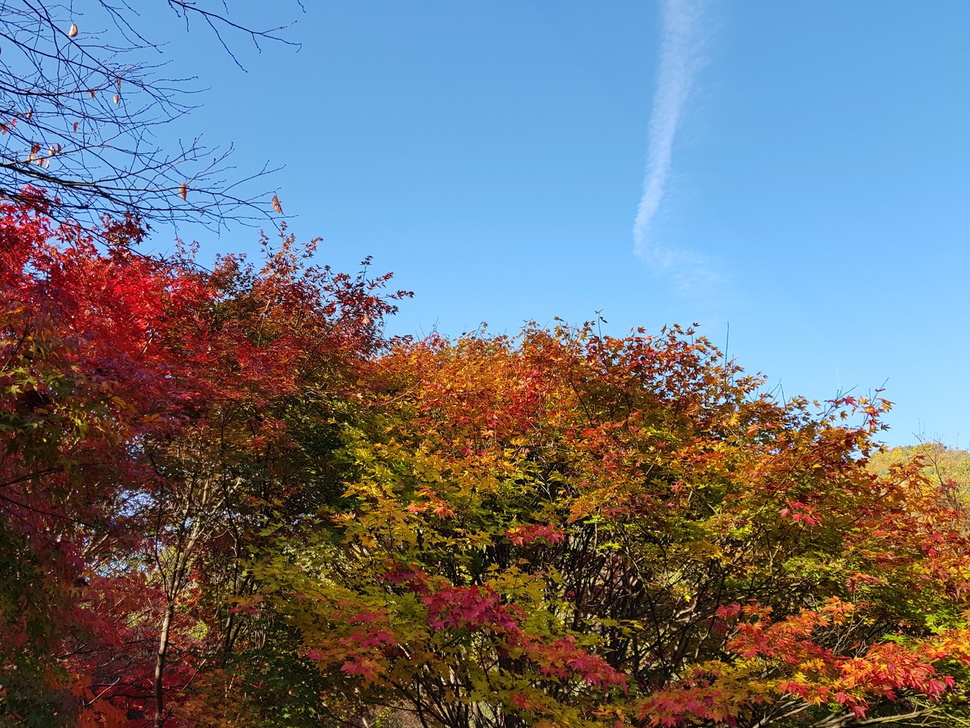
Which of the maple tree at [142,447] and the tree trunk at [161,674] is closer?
the maple tree at [142,447]

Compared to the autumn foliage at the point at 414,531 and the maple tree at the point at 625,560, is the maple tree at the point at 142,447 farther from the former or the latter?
the maple tree at the point at 625,560

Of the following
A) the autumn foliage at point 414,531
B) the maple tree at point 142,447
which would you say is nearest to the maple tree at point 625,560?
the autumn foliage at point 414,531

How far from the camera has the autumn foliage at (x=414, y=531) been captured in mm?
6652

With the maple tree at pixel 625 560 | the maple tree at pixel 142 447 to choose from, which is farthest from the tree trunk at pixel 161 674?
the maple tree at pixel 625 560

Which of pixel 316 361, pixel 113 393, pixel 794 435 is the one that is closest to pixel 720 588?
pixel 794 435

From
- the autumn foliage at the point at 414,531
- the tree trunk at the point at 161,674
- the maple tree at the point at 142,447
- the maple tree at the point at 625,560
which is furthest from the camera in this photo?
the tree trunk at the point at 161,674

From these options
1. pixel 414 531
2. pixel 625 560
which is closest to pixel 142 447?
pixel 414 531

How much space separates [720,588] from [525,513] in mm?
3330

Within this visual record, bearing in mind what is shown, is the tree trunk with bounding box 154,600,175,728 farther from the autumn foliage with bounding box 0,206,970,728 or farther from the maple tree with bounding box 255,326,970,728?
the maple tree with bounding box 255,326,970,728

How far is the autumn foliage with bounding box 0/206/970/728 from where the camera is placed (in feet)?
21.8

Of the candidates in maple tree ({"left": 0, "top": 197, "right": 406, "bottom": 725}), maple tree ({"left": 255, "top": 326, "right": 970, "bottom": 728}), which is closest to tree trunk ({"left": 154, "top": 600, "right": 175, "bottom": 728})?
maple tree ({"left": 0, "top": 197, "right": 406, "bottom": 725})

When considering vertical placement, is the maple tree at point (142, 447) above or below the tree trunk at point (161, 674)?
above

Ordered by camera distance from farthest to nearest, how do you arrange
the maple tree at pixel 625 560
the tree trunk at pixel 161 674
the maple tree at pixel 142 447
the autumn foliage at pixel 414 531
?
the tree trunk at pixel 161 674 → the maple tree at pixel 625 560 → the autumn foliage at pixel 414 531 → the maple tree at pixel 142 447

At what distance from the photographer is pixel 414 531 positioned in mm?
8602
